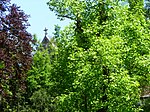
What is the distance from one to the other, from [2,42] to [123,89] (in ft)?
25.8

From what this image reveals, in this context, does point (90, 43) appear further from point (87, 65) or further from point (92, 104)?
point (92, 104)

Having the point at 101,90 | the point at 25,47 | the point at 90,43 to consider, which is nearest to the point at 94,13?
the point at 90,43

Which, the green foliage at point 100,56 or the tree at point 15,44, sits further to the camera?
the tree at point 15,44

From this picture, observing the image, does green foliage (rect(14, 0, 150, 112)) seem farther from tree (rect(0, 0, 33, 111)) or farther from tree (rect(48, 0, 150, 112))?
tree (rect(0, 0, 33, 111))

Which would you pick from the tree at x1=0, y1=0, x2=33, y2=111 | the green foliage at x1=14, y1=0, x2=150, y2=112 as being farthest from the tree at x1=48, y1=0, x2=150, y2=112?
the tree at x1=0, y1=0, x2=33, y2=111

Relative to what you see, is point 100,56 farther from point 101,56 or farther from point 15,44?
point 15,44

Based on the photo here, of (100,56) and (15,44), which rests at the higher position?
(15,44)

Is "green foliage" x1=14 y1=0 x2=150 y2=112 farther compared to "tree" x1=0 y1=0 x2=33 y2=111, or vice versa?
"tree" x1=0 y1=0 x2=33 y2=111

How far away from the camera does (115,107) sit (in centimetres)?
1727

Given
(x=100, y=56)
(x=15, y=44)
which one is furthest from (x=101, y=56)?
(x=15, y=44)

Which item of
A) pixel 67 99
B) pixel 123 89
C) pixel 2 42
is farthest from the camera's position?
pixel 2 42

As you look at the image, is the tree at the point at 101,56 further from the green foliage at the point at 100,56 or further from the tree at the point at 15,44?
the tree at the point at 15,44

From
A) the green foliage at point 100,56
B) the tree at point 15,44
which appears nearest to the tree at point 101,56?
the green foliage at point 100,56

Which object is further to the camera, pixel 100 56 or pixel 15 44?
pixel 15 44
